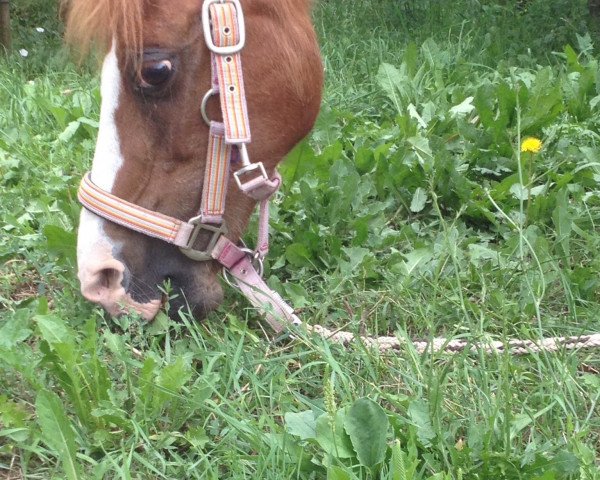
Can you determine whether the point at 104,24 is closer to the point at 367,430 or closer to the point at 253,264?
the point at 253,264

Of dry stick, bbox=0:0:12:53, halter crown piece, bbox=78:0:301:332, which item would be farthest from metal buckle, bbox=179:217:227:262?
dry stick, bbox=0:0:12:53

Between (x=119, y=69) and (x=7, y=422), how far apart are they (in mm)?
827

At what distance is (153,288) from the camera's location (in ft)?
6.23

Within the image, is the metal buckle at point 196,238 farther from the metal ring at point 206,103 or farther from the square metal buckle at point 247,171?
the metal ring at point 206,103

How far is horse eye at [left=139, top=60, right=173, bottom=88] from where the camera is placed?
1.79m

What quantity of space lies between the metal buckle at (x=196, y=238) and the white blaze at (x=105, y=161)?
185mm

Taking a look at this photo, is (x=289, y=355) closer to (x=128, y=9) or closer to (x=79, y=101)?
(x=128, y=9)

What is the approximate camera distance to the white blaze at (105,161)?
1819mm

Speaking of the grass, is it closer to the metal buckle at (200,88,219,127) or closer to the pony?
the pony

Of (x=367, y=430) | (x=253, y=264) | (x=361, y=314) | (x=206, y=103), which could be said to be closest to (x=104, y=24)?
(x=206, y=103)

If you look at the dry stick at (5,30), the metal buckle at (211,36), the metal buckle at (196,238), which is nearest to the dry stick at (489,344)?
the metal buckle at (196,238)

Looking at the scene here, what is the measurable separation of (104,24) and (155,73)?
16 cm

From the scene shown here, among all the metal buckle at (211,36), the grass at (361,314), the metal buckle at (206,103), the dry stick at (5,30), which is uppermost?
the metal buckle at (211,36)

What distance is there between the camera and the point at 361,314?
206 cm
